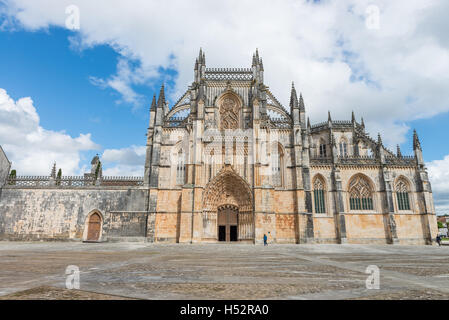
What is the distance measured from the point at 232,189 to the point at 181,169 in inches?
245

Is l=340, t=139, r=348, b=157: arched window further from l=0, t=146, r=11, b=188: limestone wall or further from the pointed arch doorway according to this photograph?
l=0, t=146, r=11, b=188: limestone wall

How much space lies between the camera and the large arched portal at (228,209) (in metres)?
26.0

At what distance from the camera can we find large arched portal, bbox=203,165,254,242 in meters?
26.0

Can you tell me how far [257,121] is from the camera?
2738cm

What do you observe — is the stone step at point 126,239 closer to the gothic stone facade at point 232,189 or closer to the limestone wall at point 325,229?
the gothic stone facade at point 232,189

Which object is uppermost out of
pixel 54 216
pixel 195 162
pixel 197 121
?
pixel 197 121

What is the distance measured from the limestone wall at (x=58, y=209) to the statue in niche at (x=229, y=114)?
39.9ft

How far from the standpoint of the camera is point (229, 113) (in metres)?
31.0

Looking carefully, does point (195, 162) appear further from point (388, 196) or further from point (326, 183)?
point (388, 196)

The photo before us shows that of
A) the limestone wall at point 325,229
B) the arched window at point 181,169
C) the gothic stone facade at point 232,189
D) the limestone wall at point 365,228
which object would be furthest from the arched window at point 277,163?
the arched window at point 181,169
